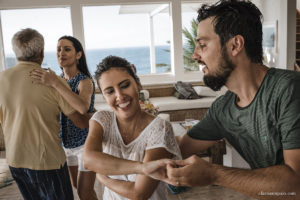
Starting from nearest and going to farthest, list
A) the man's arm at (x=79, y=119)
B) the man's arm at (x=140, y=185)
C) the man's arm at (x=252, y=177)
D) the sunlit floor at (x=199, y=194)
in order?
the man's arm at (x=252, y=177) → the man's arm at (x=140, y=185) → the man's arm at (x=79, y=119) → the sunlit floor at (x=199, y=194)

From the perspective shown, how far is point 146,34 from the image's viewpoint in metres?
43.9

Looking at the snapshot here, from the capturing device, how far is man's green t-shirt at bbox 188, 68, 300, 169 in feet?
3.60

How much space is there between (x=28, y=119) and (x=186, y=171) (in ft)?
3.44

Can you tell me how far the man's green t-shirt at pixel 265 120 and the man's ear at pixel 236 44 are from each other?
0.16 metres

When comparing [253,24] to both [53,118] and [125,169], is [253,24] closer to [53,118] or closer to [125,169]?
[125,169]

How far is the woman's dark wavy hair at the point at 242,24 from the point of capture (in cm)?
126

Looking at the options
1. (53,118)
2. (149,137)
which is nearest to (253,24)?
(149,137)

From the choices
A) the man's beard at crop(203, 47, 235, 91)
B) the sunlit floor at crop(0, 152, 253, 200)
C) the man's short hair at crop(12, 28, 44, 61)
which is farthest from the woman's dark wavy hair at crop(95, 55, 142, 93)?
the sunlit floor at crop(0, 152, 253, 200)

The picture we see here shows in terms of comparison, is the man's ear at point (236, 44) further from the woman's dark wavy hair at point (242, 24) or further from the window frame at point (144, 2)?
the window frame at point (144, 2)

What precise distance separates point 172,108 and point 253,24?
431cm

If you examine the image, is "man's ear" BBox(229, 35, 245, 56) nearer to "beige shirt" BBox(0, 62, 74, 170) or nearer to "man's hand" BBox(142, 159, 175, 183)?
"man's hand" BBox(142, 159, 175, 183)

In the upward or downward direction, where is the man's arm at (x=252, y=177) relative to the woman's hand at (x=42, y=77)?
downward

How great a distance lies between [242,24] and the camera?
126 centimetres

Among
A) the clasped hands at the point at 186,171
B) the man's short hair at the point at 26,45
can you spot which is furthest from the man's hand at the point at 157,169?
the man's short hair at the point at 26,45
